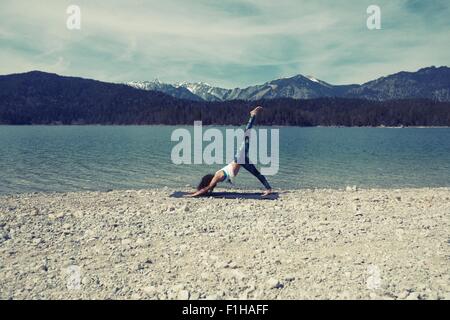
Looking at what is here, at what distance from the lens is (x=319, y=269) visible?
24.6 ft

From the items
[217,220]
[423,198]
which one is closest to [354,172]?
[423,198]

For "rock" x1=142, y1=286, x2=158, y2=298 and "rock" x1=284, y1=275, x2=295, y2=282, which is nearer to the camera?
"rock" x1=142, y1=286, x2=158, y2=298

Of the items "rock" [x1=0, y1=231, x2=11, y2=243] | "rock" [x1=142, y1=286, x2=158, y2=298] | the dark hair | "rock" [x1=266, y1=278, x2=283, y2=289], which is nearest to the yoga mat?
the dark hair

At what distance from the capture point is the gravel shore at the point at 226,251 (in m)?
6.69

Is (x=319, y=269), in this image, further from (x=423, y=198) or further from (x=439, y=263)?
(x=423, y=198)

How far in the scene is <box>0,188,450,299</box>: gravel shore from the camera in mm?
6688

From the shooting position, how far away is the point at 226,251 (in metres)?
8.70

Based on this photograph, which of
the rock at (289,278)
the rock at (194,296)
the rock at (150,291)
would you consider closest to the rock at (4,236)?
the rock at (150,291)

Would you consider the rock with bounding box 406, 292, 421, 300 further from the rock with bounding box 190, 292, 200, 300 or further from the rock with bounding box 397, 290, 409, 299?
the rock with bounding box 190, 292, 200, 300

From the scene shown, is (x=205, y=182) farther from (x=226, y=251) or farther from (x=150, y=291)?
(x=150, y=291)

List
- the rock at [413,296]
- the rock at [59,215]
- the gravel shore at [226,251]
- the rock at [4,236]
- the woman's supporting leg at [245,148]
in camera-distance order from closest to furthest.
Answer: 1. the rock at [413,296]
2. the gravel shore at [226,251]
3. the rock at [4,236]
4. the rock at [59,215]
5. the woman's supporting leg at [245,148]

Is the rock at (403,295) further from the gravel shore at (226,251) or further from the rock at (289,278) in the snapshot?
the rock at (289,278)

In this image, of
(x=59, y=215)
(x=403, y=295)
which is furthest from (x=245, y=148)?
(x=403, y=295)
